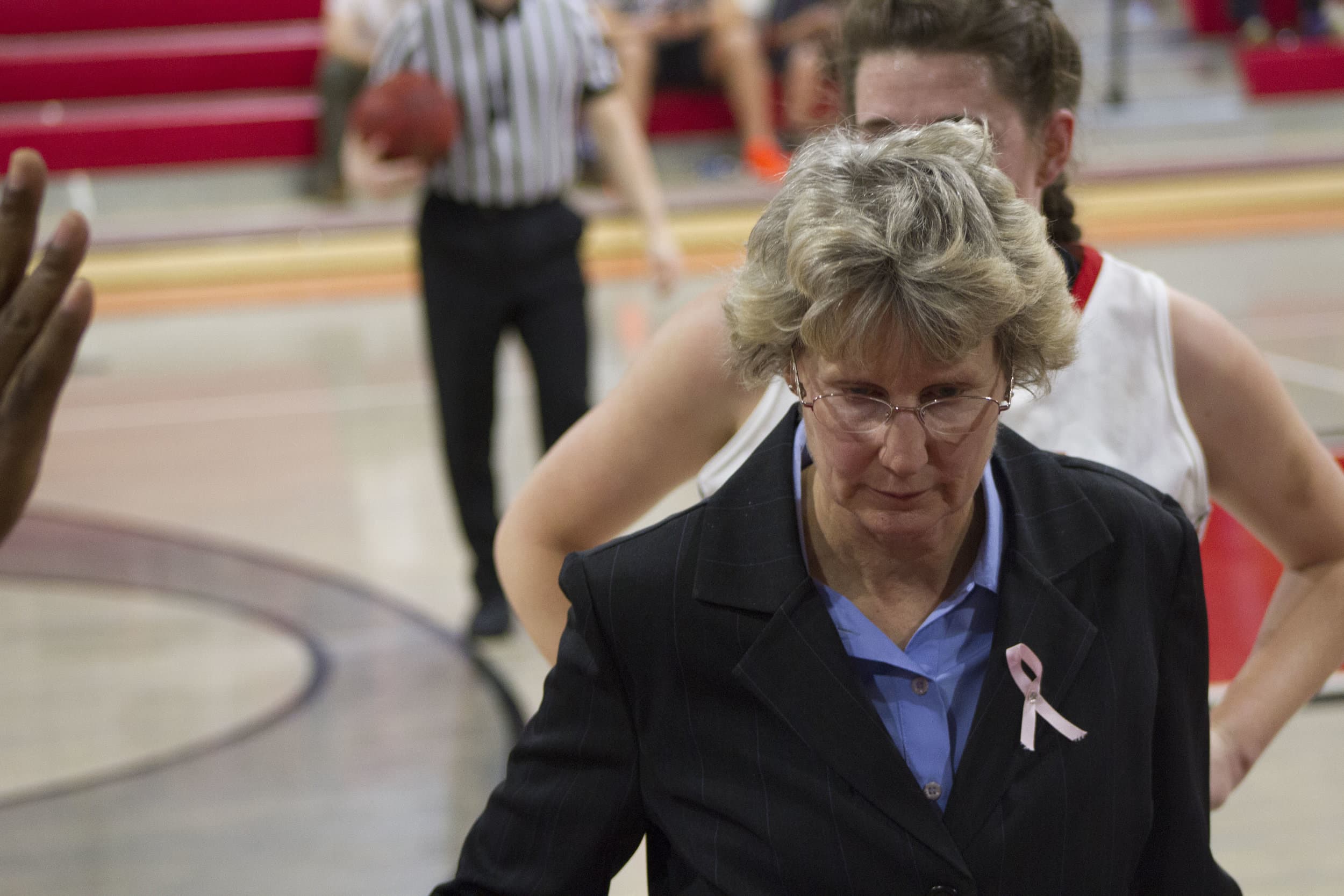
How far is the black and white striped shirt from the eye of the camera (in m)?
4.14

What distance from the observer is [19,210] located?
128 centimetres

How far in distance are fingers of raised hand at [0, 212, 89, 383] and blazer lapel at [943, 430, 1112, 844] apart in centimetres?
83

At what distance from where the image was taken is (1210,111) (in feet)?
37.9

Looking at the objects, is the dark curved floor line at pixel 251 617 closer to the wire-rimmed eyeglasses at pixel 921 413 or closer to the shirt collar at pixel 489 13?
the shirt collar at pixel 489 13

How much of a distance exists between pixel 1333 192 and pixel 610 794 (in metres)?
10.1

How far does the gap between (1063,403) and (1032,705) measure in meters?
0.47

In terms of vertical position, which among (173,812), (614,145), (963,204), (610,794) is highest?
(963,204)

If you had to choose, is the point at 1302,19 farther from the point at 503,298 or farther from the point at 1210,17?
the point at 503,298

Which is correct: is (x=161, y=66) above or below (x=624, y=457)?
below

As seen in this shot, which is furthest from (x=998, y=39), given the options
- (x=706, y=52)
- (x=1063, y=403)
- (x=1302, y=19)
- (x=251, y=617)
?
(x=1302, y=19)

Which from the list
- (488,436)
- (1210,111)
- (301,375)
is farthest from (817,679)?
(1210,111)

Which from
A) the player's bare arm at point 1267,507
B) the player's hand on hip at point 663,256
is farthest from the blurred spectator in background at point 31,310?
the player's hand on hip at point 663,256

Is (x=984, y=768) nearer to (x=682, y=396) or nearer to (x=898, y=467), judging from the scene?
(x=898, y=467)

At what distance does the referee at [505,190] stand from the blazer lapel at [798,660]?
8.86ft
